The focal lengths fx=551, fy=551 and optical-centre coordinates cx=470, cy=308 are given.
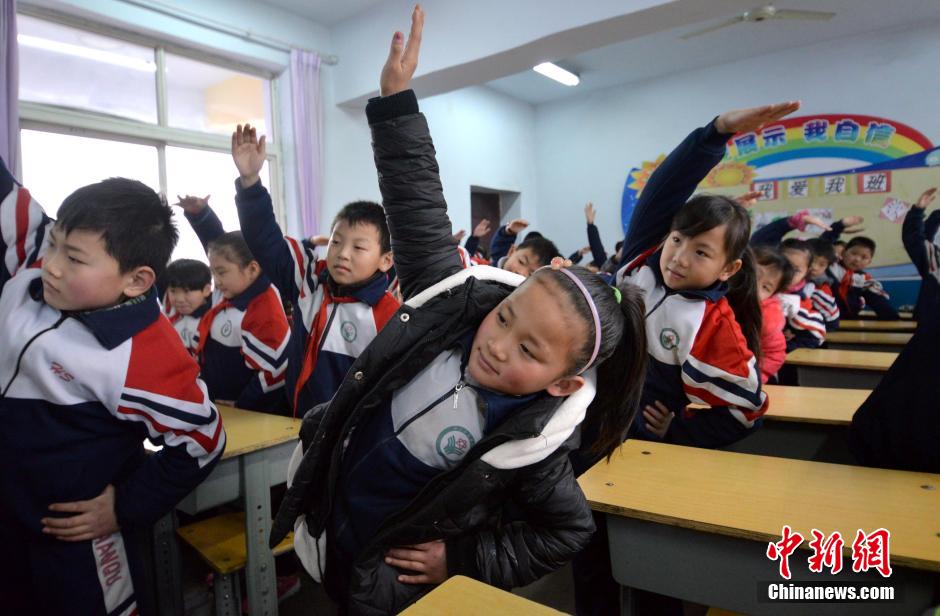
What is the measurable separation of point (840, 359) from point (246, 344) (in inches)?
117

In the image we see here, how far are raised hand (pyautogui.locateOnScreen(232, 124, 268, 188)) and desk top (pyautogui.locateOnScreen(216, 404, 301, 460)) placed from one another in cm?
73

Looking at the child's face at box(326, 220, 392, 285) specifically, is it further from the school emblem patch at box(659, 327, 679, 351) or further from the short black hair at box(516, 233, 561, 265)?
the short black hair at box(516, 233, 561, 265)

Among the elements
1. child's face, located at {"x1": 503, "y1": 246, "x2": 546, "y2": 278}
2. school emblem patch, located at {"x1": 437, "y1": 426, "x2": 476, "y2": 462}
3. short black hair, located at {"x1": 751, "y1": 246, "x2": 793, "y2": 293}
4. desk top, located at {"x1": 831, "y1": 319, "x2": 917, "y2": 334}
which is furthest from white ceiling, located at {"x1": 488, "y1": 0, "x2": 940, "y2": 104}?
school emblem patch, located at {"x1": 437, "y1": 426, "x2": 476, "y2": 462}

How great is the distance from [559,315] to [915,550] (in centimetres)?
74

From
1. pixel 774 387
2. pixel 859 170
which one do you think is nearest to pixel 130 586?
pixel 774 387

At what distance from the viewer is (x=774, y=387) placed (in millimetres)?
2299

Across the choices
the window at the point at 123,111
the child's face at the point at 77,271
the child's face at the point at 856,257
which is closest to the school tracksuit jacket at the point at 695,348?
the child's face at the point at 77,271

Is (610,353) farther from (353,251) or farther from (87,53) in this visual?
(87,53)

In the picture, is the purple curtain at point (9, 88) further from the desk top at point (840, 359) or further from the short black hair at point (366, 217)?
the desk top at point (840, 359)

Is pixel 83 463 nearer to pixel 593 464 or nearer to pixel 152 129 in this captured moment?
pixel 593 464

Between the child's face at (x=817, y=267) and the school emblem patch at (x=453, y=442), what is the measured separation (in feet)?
13.5

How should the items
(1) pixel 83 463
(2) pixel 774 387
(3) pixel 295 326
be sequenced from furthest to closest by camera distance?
(2) pixel 774 387 < (3) pixel 295 326 < (1) pixel 83 463

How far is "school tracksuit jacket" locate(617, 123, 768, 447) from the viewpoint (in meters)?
1.53

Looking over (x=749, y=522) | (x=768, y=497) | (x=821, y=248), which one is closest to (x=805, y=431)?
(x=768, y=497)
